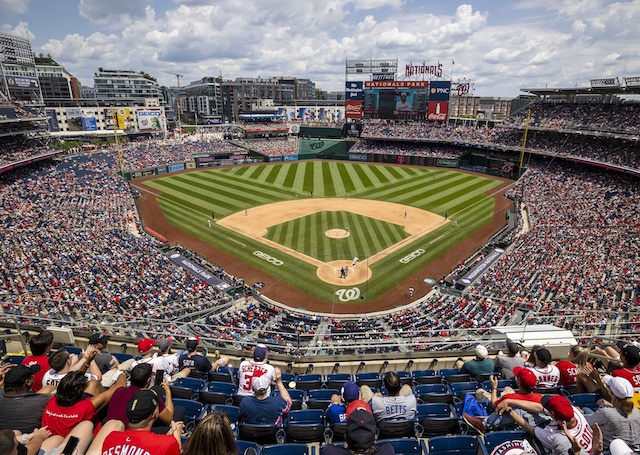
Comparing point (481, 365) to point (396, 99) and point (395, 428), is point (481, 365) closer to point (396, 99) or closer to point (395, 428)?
point (395, 428)

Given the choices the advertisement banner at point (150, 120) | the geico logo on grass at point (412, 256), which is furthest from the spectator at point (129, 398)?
the advertisement banner at point (150, 120)

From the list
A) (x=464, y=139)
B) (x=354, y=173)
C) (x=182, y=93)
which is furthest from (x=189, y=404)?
(x=182, y=93)

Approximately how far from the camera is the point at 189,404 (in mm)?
6707

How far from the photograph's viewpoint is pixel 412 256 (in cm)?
3112

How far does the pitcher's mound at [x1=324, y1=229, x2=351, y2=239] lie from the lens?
35112 millimetres

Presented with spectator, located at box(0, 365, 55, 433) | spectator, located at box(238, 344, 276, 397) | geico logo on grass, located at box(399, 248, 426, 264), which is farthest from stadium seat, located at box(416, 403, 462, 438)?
geico logo on grass, located at box(399, 248, 426, 264)

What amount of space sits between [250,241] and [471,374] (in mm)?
27774

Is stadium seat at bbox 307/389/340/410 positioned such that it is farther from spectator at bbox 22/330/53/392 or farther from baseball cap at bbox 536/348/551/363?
spectator at bbox 22/330/53/392

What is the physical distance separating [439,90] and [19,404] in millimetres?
76393

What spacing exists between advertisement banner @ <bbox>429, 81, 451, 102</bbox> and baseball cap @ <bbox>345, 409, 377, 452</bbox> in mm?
74890

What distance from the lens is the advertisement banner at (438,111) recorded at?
7094 cm

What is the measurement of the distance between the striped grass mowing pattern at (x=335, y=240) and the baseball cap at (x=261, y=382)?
2404 cm

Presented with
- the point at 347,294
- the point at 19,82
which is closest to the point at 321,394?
the point at 347,294

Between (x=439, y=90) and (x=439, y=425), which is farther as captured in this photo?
(x=439, y=90)
